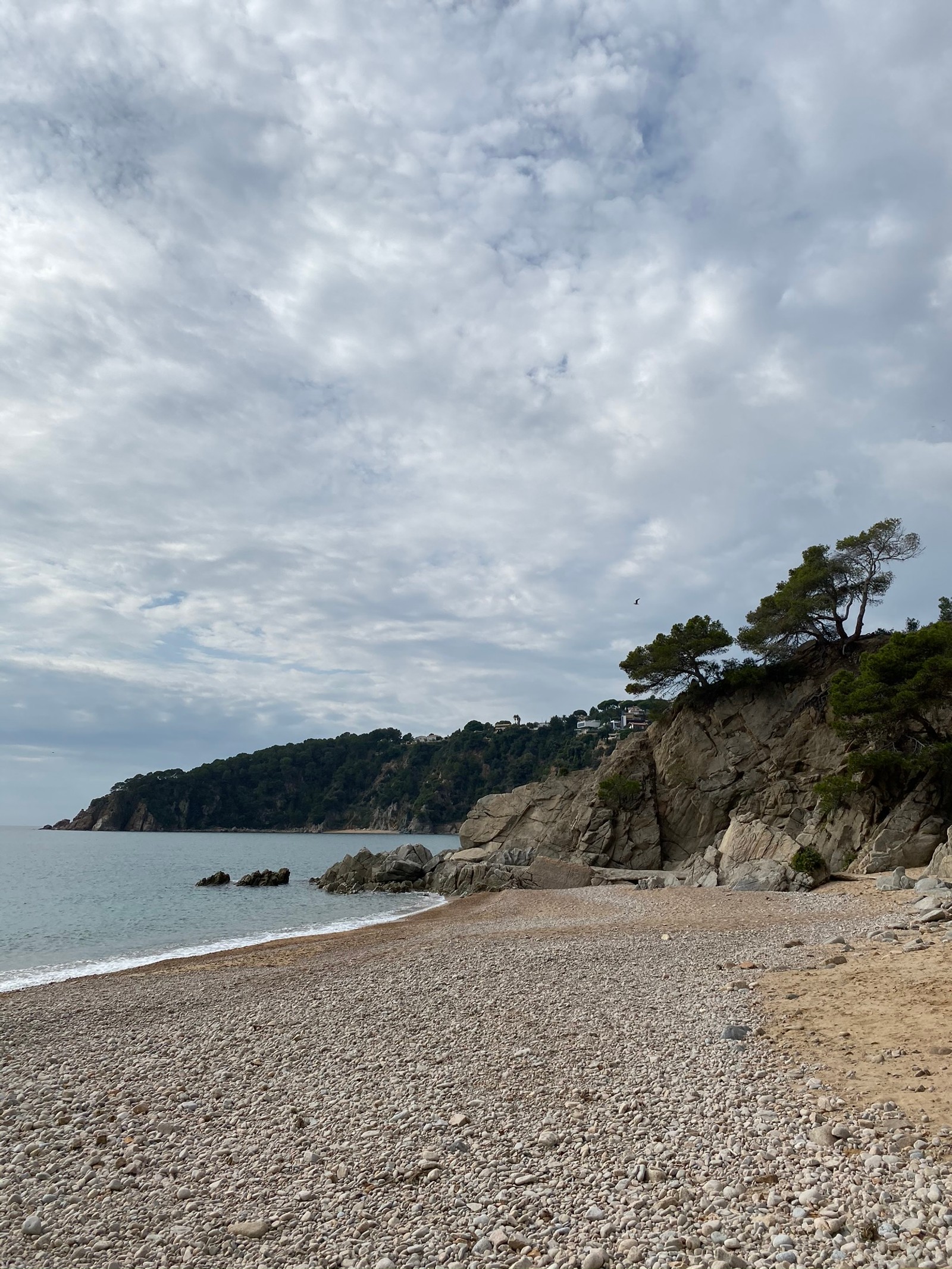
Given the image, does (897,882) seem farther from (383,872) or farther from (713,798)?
(383,872)

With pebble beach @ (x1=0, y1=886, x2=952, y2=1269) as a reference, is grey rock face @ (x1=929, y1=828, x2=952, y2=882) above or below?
above

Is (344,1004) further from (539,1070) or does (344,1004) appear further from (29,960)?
(29,960)

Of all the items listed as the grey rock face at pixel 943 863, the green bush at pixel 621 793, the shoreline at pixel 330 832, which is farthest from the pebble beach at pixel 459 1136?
the shoreline at pixel 330 832

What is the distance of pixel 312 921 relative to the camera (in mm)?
A: 31594

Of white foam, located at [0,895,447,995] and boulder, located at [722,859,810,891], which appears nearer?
white foam, located at [0,895,447,995]

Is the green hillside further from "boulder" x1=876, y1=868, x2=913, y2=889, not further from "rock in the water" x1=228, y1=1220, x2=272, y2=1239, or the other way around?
"rock in the water" x1=228, y1=1220, x2=272, y2=1239

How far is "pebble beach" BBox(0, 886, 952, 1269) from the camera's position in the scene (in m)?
4.96

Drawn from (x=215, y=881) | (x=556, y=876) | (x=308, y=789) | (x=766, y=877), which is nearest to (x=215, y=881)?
(x=215, y=881)

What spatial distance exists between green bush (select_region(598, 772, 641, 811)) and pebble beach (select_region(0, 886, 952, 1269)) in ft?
107

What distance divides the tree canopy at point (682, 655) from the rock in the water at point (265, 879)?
28.8m

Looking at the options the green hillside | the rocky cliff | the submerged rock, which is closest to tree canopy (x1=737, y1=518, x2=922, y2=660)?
Answer: the rocky cliff

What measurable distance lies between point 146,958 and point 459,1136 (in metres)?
19.0

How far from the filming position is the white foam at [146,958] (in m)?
19.0

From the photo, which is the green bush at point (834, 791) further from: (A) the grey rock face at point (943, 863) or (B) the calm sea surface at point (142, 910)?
(B) the calm sea surface at point (142, 910)
